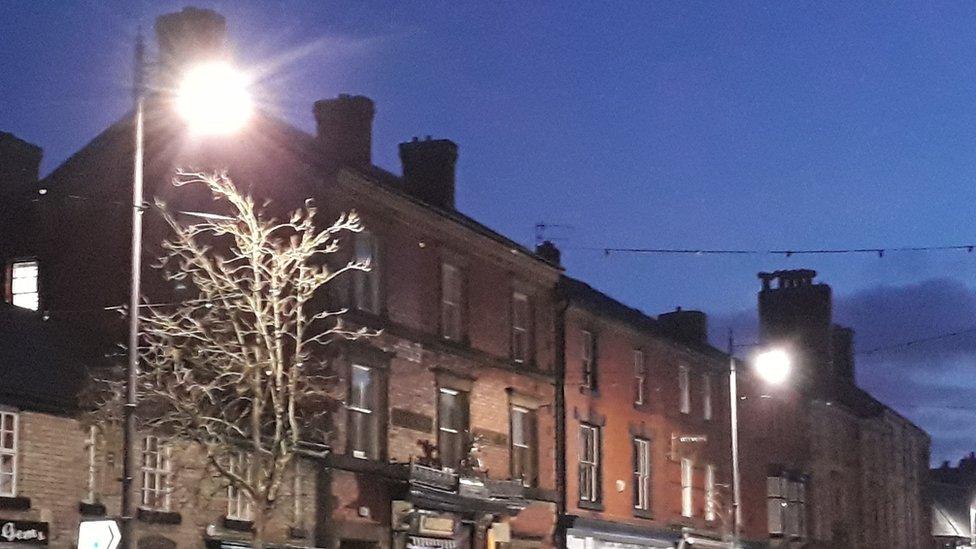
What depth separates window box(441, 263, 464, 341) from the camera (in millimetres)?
35938

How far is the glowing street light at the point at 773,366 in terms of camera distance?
42.2m

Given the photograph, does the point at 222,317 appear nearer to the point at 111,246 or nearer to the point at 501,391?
the point at 111,246

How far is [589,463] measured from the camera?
1671 inches

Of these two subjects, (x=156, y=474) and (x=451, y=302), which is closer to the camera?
(x=156, y=474)

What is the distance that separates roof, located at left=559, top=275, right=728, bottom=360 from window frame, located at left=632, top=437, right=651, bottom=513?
355cm

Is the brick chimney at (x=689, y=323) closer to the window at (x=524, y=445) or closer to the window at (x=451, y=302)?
the window at (x=524, y=445)

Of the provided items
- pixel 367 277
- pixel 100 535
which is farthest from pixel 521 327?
pixel 100 535

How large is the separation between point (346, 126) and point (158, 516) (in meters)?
11.6

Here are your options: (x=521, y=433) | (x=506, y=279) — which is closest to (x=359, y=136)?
(x=506, y=279)

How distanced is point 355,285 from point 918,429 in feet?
193

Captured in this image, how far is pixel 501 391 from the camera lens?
38000mm

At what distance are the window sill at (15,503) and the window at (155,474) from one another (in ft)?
8.70

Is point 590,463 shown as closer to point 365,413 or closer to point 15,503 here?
point 365,413

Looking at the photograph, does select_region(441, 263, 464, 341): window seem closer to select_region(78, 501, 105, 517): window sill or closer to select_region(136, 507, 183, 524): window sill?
select_region(136, 507, 183, 524): window sill
